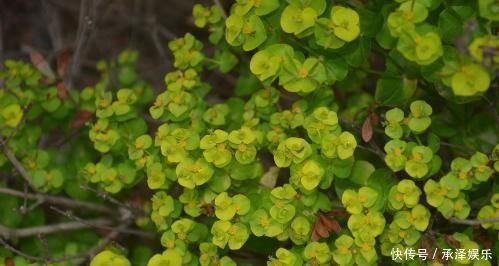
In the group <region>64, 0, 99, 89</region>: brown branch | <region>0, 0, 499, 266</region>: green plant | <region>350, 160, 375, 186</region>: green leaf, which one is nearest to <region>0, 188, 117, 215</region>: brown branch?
<region>0, 0, 499, 266</region>: green plant

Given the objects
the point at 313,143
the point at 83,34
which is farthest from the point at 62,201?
the point at 313,143

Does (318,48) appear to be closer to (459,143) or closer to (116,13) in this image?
(459,143)

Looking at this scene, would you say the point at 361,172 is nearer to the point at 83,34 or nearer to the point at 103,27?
the point at 83,34

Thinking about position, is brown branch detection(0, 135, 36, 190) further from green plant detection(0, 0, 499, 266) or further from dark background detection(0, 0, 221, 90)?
dark background detection(0, 0, 221, 90)

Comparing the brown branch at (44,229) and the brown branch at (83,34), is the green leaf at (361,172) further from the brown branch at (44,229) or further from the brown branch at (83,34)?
the brown branch at (83,34)

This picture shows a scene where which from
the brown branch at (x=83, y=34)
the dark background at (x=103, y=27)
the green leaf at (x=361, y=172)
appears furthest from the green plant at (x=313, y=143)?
the dark background at (x=103, y=27)

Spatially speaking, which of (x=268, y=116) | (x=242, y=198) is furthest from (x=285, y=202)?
(x=268, y=116)
